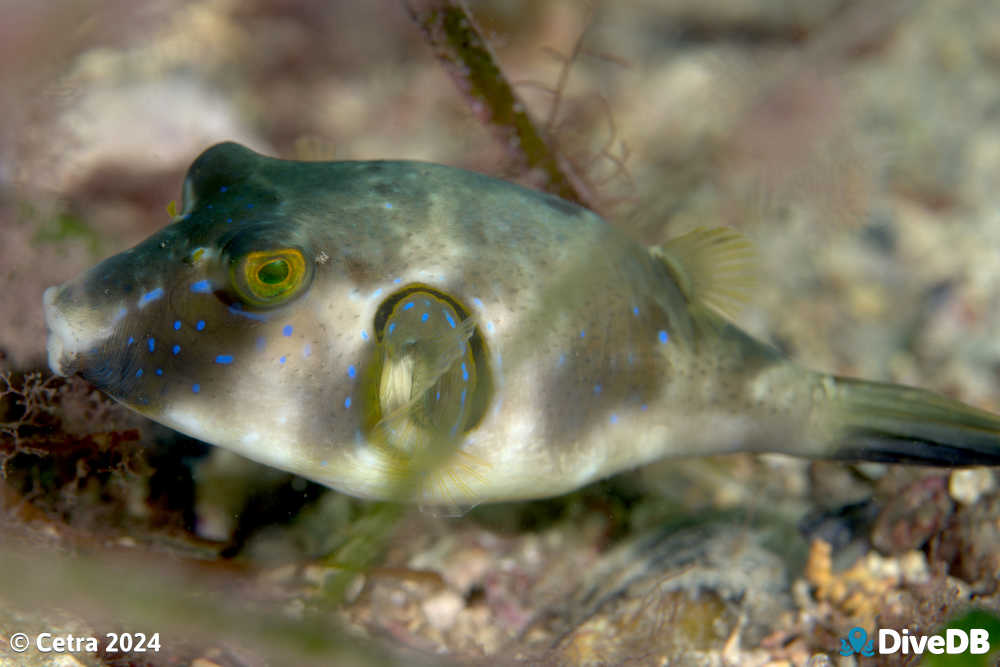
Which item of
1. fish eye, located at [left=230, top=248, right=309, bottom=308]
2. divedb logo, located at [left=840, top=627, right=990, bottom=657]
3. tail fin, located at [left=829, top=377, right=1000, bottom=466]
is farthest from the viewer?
tail fin, located at [left=829, top=377, right=1000, bottom=466]

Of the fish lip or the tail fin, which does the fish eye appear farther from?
the tail fin

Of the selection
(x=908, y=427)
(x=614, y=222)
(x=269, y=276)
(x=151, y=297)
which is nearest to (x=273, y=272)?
(x=269, y=276)

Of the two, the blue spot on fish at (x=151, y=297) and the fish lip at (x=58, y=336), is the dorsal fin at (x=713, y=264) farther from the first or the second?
the fish lip at (x=58, y=336)

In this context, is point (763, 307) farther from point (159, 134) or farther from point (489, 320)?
point (159, 134)

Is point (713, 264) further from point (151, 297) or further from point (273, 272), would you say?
point (151, 297)

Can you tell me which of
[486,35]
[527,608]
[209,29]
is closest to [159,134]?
[209,29]

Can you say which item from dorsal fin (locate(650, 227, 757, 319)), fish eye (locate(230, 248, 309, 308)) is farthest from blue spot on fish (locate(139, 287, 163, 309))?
dorsal fin (locate(650, 227, 757, 319))
